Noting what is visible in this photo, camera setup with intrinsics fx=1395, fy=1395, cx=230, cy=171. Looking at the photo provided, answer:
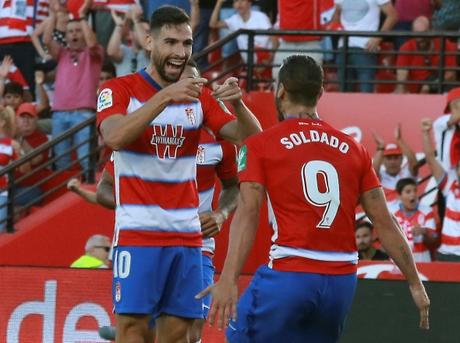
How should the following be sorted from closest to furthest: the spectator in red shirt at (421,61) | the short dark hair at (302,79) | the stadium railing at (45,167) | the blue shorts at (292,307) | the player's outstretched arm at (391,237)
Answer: the blue shorts at (292,307), the short dark hair at (302,79), the player's outstretched arm at (391,237), the stadium railing at (45,167), the spectator in red shirt at (421,61)

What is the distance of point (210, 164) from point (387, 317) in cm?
214

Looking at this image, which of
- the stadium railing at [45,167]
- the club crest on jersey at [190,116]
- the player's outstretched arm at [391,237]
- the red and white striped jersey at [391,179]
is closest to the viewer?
the player's outstretched arm at [391,237]

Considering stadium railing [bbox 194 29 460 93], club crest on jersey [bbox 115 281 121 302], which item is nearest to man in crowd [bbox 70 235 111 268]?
stadium railing [bbox 194 29 460 93]

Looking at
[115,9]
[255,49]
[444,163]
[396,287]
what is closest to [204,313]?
[396,287]

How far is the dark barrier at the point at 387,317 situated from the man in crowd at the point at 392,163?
11.2ft

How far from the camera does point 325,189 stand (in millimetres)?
7461

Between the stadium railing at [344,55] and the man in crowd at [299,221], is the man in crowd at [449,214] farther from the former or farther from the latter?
the man in crowd at [299,221]

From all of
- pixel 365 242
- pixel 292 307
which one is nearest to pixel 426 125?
pixel 365 242

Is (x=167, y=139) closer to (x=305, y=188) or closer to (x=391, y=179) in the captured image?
(x=305, y=188)

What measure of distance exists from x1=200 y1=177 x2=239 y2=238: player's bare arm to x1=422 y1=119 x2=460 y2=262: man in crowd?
4100 millimetres

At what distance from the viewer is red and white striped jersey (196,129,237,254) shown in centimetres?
988

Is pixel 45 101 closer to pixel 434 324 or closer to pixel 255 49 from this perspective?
pixel 255 49

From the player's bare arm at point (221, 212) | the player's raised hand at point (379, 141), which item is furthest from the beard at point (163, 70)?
the player's raised hand at point (379, 141)

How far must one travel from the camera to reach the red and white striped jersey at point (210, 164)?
988 centimetres
